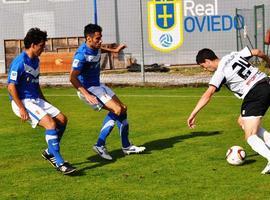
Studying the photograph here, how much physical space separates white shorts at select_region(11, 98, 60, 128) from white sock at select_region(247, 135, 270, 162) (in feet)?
8.87

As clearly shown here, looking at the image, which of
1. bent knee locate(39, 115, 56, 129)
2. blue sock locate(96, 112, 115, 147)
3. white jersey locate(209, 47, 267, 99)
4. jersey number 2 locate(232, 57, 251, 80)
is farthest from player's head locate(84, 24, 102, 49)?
jersey number 2 locate(232, 57, 251, 80)

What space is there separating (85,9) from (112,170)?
22.9 m

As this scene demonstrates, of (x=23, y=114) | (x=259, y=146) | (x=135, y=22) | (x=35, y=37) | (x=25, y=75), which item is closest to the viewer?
(x=259, y=146)

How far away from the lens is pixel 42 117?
7.75m

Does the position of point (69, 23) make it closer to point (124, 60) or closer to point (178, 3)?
point (124, 60)

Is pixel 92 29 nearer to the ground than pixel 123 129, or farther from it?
farther from it

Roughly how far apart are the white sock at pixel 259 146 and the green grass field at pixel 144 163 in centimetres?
27

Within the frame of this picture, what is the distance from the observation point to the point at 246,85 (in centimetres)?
742

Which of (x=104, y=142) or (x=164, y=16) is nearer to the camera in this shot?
(x=104, y=142)

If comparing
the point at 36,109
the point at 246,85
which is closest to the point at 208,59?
the point at 246,85

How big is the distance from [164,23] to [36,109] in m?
16.2

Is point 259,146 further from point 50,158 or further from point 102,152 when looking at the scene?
point 50,158

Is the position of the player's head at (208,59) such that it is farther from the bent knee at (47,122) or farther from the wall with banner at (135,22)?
the wall with banner at (135,22)

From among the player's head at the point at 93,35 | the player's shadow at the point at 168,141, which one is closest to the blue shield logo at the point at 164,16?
the player's shadow at the point at 168,141
